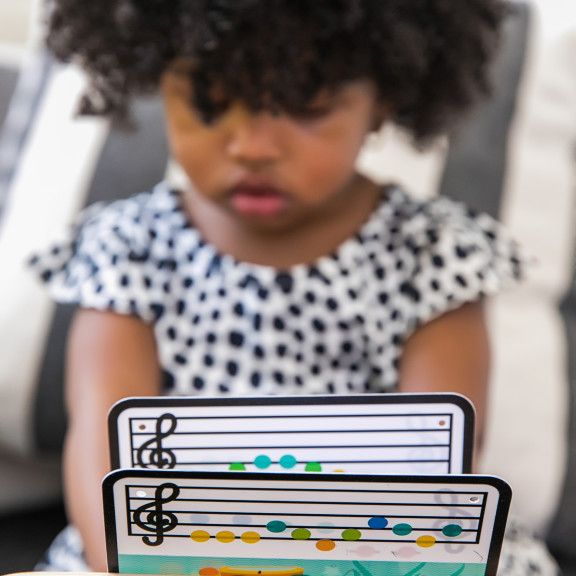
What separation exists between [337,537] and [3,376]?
0.53 m

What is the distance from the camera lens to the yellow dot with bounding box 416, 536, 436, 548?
38 cm

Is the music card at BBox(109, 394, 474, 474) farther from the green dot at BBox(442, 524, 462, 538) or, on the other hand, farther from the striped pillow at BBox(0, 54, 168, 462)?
→ the striped pillow at BBox(0, 54, 168, 462)

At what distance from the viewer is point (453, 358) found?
681mm

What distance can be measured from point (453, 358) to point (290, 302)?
0.14 meters

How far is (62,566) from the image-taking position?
709mm

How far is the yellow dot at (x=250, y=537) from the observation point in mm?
383

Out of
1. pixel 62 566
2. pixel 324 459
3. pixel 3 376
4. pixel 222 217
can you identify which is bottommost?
pixel 62 566

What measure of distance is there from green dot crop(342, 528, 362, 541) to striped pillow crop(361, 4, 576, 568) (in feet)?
1.45

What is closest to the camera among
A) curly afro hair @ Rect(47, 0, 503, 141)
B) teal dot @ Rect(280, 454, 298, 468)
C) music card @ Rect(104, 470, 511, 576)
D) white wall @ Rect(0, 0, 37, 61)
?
music card @ Rect(104, 470, 511, 576)

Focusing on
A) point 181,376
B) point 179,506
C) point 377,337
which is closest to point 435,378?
point 377,337

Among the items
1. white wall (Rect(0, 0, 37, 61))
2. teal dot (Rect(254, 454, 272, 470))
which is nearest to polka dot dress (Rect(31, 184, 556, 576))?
teal dot (Rect(254, 454, 272, 470))

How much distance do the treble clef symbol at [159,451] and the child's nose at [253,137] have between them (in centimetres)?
22

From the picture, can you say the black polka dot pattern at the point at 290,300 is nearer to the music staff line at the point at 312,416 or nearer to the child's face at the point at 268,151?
the child's face at the point at 268,151

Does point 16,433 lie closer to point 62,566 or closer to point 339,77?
point 62,566
